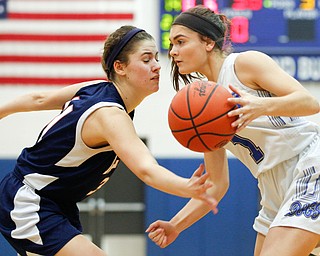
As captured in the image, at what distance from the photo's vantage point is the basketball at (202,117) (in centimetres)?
319

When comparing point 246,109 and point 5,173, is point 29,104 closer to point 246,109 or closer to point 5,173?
point 246,109

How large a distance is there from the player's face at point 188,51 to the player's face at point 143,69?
121 millimetres

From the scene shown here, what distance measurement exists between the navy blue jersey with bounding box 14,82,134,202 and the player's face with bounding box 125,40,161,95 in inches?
5.2

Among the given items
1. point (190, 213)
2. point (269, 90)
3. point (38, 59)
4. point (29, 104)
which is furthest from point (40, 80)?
point (269, 90)

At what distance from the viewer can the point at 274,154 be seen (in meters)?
3.57

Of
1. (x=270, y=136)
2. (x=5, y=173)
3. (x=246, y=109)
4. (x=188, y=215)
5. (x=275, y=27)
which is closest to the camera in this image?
(x=246, y=109)

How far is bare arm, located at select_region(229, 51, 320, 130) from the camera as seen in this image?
311 centimetres

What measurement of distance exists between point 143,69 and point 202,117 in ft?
1.56

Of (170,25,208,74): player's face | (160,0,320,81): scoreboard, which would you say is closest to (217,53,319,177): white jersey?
(170,25,208,74): player's face

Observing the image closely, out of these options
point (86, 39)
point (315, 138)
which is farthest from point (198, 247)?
point (315, 138)

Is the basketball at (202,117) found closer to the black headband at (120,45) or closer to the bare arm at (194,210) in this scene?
the black headband at (120,45)

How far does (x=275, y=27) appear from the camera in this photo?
6.86 metres

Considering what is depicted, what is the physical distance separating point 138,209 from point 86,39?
174 centimetres

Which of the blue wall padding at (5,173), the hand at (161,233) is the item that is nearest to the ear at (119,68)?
the hand at (161,233)
